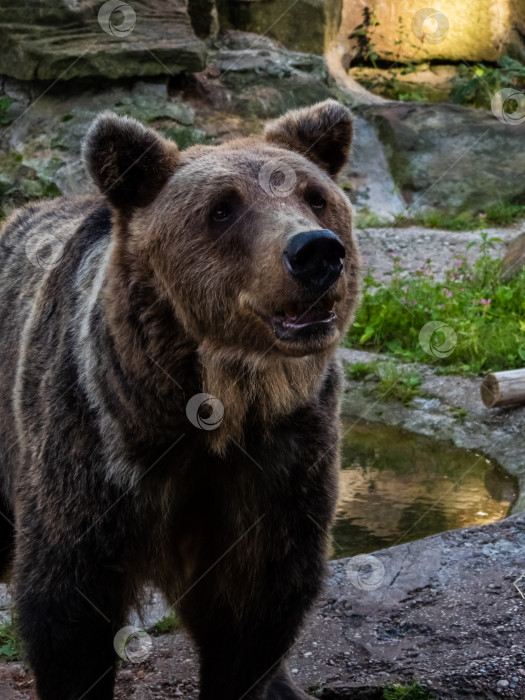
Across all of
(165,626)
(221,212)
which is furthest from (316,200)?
(165,626)

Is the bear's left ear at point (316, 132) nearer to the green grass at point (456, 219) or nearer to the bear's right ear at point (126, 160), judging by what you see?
the bear's right ear at point (126, 160)

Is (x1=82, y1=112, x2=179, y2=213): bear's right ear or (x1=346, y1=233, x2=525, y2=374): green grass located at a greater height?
(x1=82, y1=112, x2=179, y2=213): bear's right ear

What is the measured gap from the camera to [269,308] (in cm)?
246

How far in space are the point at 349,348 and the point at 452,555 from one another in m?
3.70

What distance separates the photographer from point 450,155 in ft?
38.9

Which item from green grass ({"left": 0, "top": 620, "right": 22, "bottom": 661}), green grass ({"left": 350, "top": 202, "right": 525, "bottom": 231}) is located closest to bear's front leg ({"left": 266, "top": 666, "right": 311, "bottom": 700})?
green grass ({"left": 0, "top": 620, "right": 22, "bottom": 661})

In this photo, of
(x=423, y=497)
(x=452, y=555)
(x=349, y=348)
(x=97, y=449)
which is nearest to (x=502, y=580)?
(x=452, y=555)

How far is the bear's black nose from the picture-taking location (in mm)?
2320

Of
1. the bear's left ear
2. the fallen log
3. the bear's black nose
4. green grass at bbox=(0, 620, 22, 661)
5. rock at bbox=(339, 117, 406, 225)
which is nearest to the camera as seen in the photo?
the bear's black nose

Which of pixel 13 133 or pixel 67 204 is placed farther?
pixel 13 133

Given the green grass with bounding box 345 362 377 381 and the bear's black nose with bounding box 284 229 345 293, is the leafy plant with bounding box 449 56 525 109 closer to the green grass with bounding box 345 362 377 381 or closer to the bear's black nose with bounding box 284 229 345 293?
the green grass with bounding box 345 362 377 381

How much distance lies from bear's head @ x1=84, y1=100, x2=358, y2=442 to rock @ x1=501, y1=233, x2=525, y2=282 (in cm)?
589

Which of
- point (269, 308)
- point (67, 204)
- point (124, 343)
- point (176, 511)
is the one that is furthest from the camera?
point (67, 204)

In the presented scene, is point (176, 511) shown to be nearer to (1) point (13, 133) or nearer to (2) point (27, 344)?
(2) point (27, 344)
